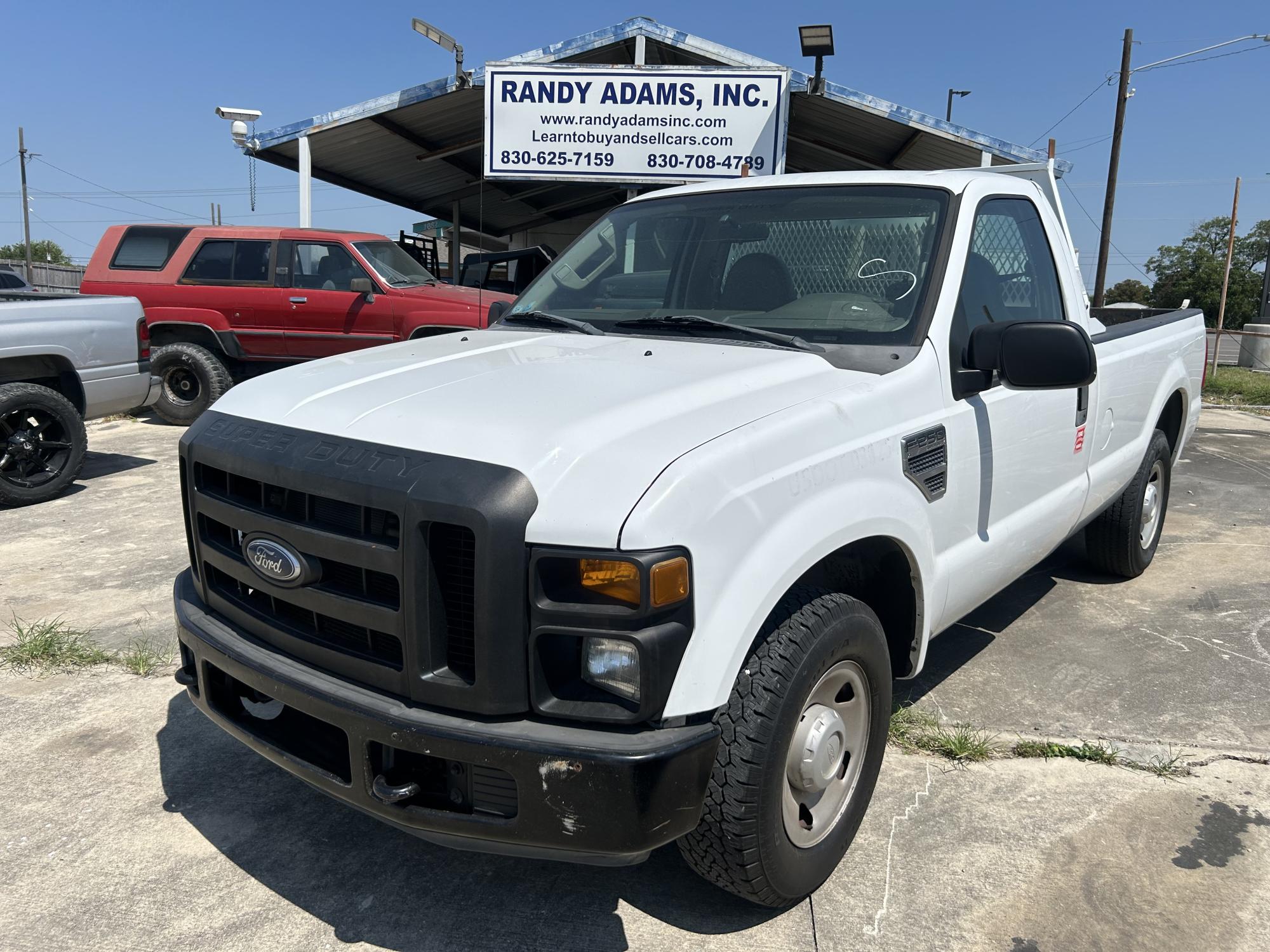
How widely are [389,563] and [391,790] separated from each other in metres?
0.50

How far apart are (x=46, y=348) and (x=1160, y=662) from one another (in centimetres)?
707

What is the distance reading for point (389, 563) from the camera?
6.74 feet

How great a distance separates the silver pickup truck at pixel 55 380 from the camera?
21.2 ft

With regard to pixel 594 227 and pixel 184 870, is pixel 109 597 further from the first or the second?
pixel 594 227

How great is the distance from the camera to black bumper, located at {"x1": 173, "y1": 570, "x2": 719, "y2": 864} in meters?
1.93

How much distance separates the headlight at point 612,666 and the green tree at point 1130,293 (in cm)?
6832

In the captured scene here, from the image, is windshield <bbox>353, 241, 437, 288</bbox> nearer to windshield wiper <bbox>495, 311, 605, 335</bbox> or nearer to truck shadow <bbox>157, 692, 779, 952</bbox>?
windshield wiper <bbox>495, 311, 605, 335</bbox>

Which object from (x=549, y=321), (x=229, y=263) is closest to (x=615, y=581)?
(x=549, y=321)

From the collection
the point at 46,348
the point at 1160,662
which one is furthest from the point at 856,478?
the point at 46,348

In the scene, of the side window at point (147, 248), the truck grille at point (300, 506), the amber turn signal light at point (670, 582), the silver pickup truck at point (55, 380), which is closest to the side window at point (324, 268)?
the side window at point (147, 248)

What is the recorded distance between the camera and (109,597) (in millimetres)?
4770

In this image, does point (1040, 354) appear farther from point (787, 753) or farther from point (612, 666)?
point (612, 666)

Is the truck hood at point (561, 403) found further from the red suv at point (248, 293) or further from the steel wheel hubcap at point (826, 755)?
the red suv at point (248, 293)

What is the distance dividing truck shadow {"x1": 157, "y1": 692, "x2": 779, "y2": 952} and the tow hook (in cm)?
54
